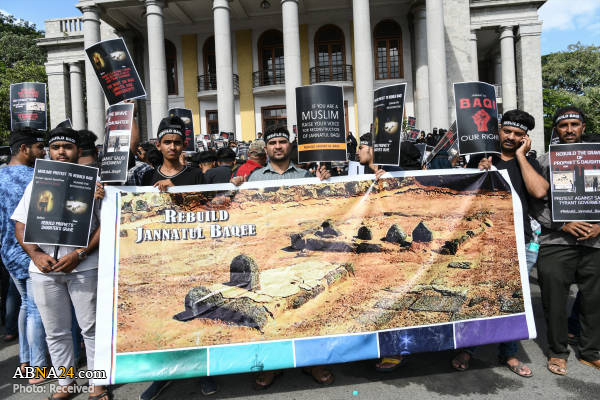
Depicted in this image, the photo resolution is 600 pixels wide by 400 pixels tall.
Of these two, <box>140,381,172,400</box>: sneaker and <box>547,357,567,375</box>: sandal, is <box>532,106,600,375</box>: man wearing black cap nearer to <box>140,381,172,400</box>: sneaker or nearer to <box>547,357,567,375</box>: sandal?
<box>547,357,567,375</box>: sandal

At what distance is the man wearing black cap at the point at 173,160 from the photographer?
3488 mm

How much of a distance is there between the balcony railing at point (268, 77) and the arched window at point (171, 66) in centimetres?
518

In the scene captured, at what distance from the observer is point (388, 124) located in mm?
3367

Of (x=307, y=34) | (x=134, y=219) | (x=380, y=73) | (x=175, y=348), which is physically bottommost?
(x=175, y=348)

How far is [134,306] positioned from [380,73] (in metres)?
23.1

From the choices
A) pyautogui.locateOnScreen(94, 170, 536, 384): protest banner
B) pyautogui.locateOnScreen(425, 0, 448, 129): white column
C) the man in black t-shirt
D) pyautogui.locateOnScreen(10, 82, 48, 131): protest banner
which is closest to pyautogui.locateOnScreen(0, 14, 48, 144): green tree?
pyautogui.locateOnScreen(10, 82, 48, 131): protest banner

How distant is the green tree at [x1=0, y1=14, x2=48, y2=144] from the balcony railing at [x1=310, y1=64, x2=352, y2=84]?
2089cm

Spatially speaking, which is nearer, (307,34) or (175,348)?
(175,348)

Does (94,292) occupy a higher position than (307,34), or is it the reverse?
(307,34)

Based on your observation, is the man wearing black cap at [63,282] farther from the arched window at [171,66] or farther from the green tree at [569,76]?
the green tree at [569,76]

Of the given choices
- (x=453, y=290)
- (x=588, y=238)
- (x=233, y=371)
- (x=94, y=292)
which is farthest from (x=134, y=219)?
(x=588, y=238)

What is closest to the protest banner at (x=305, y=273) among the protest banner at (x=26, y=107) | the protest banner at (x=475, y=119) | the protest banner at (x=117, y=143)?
the protest banner at (x=117, y=143)

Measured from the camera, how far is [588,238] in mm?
3416

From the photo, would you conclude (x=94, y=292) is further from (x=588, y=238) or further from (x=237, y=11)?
(x=237, y=11)
